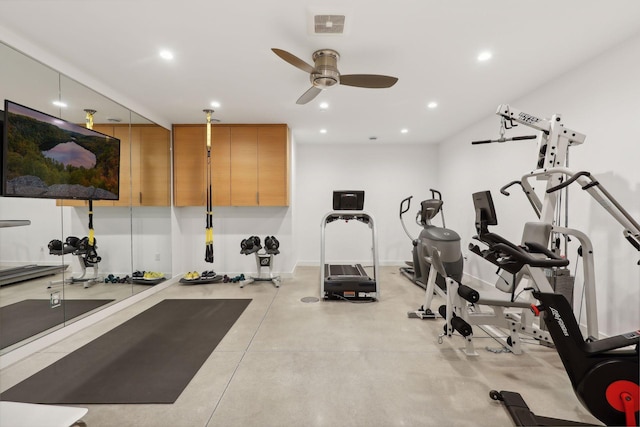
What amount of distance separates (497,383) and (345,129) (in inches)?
175

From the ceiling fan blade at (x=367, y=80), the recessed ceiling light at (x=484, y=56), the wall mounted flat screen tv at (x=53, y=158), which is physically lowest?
the wall mounted flat screen tv at (x=53, y=158)

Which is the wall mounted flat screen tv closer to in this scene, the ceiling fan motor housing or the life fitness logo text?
the ceiling fan motor housing

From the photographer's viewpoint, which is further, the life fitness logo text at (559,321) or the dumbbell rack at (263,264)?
the dumbbell rack at (263,264)

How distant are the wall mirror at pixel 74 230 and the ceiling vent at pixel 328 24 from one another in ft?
8.17

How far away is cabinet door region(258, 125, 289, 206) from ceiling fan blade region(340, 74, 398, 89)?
2517 mm

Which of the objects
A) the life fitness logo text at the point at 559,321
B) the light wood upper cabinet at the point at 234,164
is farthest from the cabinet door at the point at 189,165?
the life fitness logo text at the point at 559,321

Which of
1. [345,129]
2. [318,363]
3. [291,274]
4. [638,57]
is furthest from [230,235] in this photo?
[638,57]

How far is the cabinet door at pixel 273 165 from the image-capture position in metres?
5.08

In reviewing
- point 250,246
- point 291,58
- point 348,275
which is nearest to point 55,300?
point 250,246

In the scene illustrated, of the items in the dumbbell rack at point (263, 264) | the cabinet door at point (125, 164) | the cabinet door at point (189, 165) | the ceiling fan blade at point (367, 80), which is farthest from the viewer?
the cabinet door at point (189, 165)

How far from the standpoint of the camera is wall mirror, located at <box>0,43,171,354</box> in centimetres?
241

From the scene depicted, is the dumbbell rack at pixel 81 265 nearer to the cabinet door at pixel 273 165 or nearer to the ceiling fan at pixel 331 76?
the cabinet door at pixel 273 165

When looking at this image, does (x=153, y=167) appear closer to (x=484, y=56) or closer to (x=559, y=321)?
(x=484, y=56)

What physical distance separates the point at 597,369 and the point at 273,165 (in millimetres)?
4645
